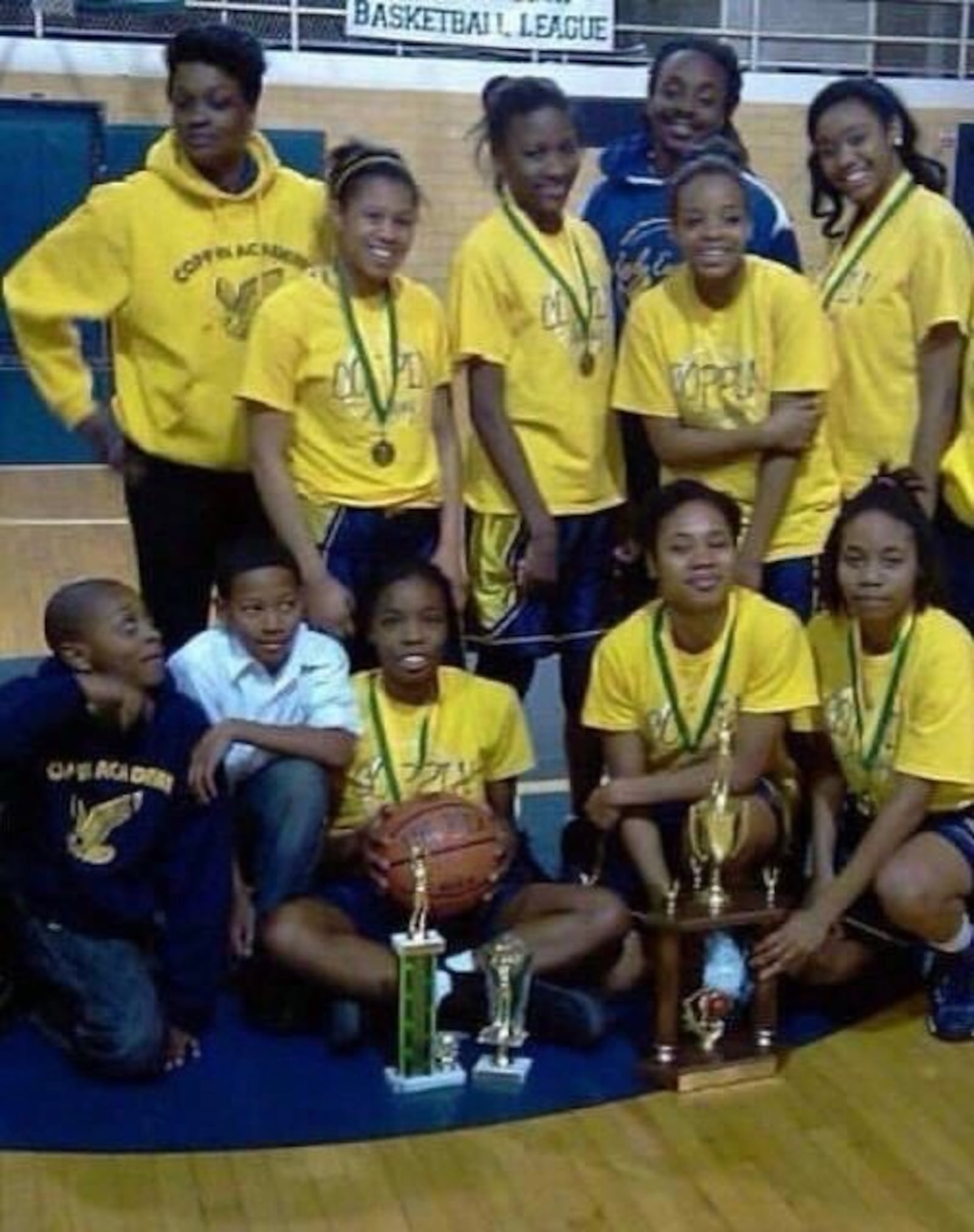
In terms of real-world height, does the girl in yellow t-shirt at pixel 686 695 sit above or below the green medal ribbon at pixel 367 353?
below

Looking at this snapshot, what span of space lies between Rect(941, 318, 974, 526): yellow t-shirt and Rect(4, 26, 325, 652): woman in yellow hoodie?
1213 millimetres

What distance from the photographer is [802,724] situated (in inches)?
124

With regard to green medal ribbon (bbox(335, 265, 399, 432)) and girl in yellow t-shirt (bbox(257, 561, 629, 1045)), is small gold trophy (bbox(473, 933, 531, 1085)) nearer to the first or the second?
girl in yellow t-shirt (bbox(257, 561, 629, 1045))

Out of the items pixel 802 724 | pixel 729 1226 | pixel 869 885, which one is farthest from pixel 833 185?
pixel 729 1226

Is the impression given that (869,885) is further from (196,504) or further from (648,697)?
(196,504)

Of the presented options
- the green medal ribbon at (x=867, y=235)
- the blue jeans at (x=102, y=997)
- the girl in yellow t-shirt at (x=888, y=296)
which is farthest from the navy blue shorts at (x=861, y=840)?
the blue jeans at (x=102, y=997)

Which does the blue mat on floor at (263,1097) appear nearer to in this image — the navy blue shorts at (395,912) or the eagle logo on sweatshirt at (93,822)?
the navy blue shorts at (395,912)

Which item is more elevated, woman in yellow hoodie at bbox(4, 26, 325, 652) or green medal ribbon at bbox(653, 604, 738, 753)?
woman in yellow hoodie at bbox(4, 26, 325, 652)

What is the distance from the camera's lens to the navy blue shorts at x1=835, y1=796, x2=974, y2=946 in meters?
3.05

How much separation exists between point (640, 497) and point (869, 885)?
93cm

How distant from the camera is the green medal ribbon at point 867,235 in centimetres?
337

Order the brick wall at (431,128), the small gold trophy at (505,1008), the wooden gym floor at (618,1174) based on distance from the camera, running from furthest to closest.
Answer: the brick wall at (431,128) → the small gold trophy at (505,1008) → the wooden gym floor at (618,1174)

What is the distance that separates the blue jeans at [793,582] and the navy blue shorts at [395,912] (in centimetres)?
68

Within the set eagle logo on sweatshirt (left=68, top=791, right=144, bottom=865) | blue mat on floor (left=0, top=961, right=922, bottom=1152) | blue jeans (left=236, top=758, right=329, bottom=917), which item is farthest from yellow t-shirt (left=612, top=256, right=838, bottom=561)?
eagle logo on sweatshirt (left=68, top=791, right=144, bottom=865)
